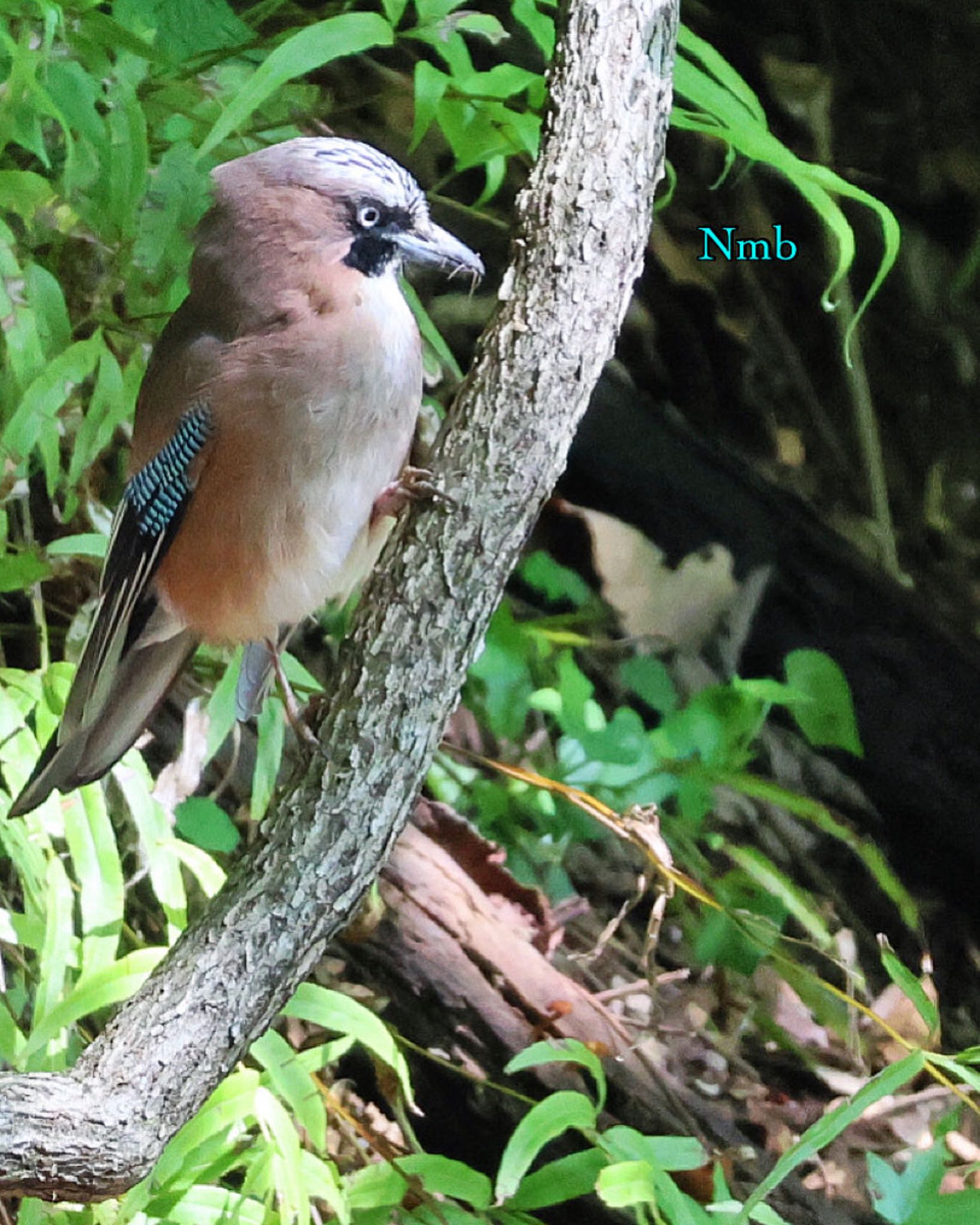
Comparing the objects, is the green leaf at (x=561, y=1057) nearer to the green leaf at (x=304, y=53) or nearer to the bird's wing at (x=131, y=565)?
the bird's wing at (x=131, y=565)

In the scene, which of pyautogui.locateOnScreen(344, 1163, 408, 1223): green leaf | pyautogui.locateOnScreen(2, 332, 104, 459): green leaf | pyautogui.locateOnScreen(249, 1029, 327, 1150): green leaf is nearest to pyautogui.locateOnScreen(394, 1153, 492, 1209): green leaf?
pyautogui.locateOnScreen(344, 1163, 408, 1223): green leaf

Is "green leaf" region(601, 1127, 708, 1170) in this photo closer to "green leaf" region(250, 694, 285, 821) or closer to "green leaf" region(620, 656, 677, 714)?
"green leaf" region(250, 694, 285, 821)

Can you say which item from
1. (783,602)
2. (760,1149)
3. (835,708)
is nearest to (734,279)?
(783,602)

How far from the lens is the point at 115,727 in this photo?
1375mm

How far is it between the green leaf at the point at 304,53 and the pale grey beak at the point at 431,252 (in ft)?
0.56

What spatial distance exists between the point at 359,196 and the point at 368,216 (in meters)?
0.02

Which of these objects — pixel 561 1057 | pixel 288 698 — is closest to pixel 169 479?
pixel 288 698

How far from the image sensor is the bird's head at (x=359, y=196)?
121 centimetres

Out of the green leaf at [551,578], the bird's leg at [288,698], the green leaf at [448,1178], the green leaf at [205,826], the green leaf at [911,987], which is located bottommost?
the green leaf at [448,1178]

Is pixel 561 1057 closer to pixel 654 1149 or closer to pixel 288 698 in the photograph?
pixel 654 1149

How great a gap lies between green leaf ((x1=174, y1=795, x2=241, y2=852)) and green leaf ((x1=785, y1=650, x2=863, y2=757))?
34.7 inches

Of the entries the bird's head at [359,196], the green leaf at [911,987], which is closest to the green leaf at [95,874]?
the bird's head at [359,196]

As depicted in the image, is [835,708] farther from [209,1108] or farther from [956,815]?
[209,1108]

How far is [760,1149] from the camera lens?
183 centimetres
